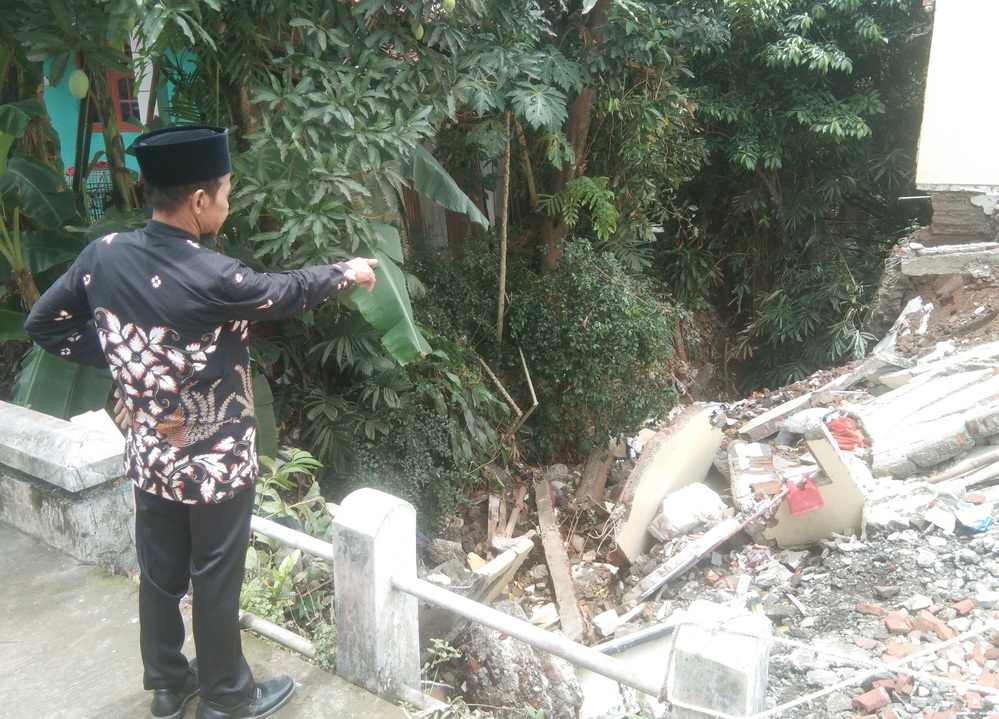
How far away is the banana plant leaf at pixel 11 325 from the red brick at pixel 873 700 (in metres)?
4.78

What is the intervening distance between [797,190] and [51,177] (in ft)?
27.9

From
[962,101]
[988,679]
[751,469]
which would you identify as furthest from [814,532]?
[962,101]

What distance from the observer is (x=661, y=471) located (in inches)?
263

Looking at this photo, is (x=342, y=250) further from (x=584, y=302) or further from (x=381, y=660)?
(x=584, y=302)

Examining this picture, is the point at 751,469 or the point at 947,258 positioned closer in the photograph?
the point at 751,469

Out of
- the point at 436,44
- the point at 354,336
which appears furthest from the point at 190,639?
the point at 436,44

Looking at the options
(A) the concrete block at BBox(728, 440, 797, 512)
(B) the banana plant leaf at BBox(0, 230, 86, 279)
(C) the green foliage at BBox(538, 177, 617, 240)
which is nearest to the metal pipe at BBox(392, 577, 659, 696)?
(B) the banana plant leaf at BBox(0, 230, 86, 279)

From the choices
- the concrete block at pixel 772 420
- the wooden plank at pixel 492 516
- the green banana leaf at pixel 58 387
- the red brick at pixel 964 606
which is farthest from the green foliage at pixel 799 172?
the green banana leaf at pixel 58 387

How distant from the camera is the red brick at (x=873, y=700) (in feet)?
10.7

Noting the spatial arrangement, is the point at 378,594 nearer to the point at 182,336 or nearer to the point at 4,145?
the point at 182,336

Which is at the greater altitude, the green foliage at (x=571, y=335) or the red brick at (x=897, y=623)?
the green foliage at (x=571, y=335)

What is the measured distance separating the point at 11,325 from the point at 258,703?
10.9 ft

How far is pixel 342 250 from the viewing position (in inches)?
183

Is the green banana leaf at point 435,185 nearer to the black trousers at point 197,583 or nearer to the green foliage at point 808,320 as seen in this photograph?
the black trousers at point 197,583
